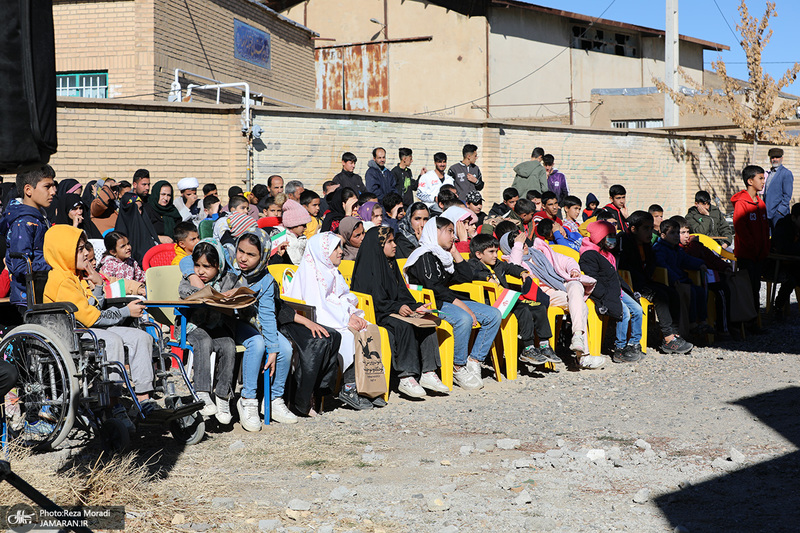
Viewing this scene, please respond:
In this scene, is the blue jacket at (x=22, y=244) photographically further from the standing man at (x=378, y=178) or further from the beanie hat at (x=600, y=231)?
the standing man at (x=378, y=178)

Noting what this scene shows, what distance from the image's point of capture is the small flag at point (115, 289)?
7.09 metres

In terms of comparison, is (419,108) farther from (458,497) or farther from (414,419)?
(458,497)

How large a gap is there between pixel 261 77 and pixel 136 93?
530cm

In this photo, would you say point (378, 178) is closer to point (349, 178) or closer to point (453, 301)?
point (349, 178)

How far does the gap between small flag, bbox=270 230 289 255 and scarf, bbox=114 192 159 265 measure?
2.19 metres

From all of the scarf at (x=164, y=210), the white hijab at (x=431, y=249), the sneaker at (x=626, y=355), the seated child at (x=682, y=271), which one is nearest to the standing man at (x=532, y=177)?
the seated child at (x=682, y=271)

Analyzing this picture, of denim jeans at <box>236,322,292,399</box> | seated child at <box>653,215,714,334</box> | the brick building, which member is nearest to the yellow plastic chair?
denim jeans at <box>236,322,292,399</box>

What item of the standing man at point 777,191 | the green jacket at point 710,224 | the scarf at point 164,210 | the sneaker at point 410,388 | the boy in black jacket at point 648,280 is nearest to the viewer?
the sneaker at point 410,388

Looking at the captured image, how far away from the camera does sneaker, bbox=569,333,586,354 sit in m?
8.88

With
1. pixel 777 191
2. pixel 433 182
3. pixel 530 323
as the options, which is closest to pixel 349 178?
pixel 433 182

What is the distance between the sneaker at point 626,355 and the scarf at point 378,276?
9.10 feet

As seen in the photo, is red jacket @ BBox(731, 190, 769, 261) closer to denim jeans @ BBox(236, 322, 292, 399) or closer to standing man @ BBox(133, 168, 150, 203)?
denim jeans @ BBox(236, 322, 292, 399)

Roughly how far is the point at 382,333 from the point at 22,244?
10.2 ft

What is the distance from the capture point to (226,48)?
2047cm
